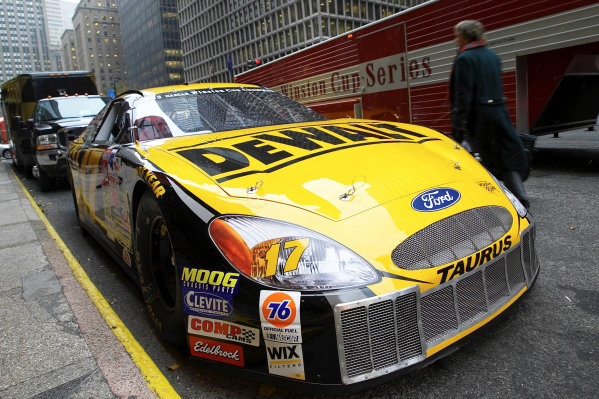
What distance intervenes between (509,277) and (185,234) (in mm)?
1493

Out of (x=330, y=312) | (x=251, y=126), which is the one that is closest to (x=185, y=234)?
(x=330, y=312)

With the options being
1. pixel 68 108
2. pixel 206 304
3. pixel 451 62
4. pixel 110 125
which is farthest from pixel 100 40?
pixel 206 304

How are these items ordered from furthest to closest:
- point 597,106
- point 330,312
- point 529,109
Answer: point 597,106 < point 529,109 < point 330,312

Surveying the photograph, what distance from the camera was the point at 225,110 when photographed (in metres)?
3.36

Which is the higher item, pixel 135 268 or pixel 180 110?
pixel 180 110

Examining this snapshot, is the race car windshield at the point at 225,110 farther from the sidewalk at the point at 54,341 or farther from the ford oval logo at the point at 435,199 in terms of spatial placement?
the ford oval logo at the point at 435,199

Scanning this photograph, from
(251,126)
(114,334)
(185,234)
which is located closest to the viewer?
(185,234)

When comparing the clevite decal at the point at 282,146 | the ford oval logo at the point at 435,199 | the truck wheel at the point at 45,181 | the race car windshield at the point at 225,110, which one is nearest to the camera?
the ford oval logo at the point at 435,199

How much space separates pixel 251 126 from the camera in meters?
3.22

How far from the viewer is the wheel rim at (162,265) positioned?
236 centimetres

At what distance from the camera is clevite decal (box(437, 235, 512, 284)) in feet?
5.79

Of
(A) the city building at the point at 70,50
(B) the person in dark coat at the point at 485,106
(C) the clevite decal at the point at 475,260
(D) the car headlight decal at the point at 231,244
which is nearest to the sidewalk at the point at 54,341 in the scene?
(D) the car headlight decal at the point at 231,244

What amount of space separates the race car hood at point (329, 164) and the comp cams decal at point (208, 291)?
0.37 metres

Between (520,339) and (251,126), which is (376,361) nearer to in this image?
(520,339)
